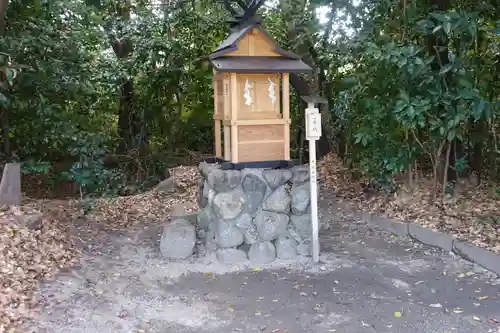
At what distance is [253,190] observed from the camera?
4.93 meters

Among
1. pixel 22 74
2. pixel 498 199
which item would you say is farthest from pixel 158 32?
pixel 498 199

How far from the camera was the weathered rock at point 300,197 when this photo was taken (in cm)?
504

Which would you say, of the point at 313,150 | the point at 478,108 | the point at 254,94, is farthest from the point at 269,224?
the point at 478,108

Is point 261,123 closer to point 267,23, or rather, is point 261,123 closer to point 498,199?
point 498,199

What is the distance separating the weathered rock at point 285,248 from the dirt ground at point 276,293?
0.15m

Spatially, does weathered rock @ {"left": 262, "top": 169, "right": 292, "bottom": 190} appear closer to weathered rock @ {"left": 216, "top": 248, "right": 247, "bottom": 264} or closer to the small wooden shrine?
the small wooden shrine

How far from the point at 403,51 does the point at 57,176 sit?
21.0 ft

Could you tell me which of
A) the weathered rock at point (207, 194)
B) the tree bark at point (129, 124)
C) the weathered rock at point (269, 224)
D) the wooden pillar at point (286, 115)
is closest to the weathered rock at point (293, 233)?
the weathered rock at point (269, 224)

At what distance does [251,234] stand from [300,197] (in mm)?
617

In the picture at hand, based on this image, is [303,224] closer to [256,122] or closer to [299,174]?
[299,174]

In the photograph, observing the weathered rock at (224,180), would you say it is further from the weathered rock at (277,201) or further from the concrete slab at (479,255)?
the concrete slab at (479,255)

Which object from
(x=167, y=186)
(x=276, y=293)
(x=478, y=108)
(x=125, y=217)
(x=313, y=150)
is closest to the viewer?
(x=276, y=293)

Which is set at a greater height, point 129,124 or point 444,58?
point 444,58

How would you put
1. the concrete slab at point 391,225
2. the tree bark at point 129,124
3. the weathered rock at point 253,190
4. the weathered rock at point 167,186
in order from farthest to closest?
the tree bark at point 129,124 → the weathered rock at point 167,186 → the concrete slab at point 391,225 → the weathered rock at point 253,190
